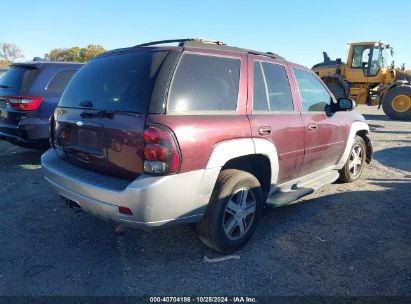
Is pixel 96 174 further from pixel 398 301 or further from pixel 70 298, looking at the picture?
pixel 398 301

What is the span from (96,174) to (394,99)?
619 inches

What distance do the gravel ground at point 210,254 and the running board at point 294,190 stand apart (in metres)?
0.35

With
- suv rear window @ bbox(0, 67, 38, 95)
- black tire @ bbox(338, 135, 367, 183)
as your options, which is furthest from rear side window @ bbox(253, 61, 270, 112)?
suv rear window @ bbox(0, 67, 38, 95)

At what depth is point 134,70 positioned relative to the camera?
290cm

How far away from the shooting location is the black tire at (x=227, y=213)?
3.00 meters

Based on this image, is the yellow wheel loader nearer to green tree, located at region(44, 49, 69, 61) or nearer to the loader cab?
the loader cab

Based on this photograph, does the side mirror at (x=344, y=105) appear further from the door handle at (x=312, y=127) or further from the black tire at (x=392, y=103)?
the black tire at (x=392, y=103)

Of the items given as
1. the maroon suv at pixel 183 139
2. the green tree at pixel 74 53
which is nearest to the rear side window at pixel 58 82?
the maroon suv at pixel 183 139

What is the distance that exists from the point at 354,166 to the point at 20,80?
19.1ft

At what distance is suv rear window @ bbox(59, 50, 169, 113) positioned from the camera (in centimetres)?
274

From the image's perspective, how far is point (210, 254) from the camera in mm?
3262

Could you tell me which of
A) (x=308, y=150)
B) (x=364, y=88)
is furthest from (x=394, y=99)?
(x=308, y=150)

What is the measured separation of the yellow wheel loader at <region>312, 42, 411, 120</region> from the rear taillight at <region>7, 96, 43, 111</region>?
1327 centimetres

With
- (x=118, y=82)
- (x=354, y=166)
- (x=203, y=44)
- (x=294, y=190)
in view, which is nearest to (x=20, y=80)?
(x=118, y=82)
